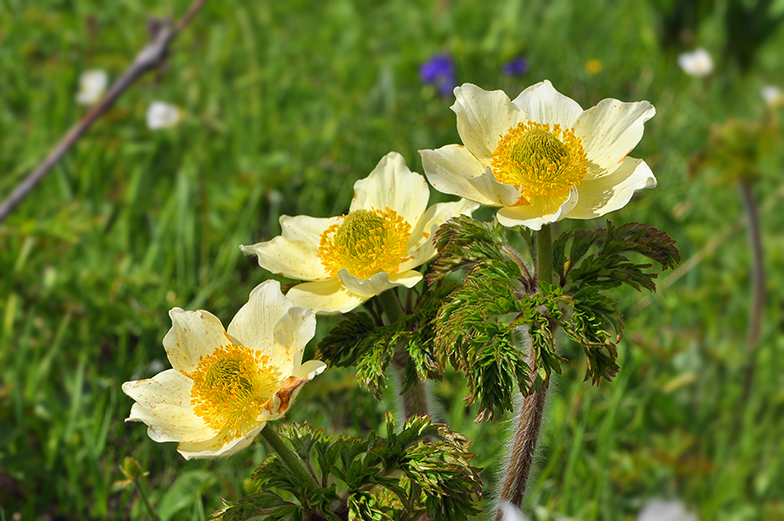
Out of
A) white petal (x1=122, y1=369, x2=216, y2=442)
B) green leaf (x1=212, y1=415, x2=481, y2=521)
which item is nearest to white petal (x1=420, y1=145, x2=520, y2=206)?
green leaf (x1=212, y1=415, x2=481, y2=521)

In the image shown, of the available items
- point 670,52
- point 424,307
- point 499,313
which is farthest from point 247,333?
point 670,52

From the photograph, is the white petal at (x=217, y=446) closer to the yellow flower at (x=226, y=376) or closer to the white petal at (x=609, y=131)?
the yellow flower at (x=226, y=376)

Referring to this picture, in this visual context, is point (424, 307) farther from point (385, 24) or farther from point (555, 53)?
point (385, 24)

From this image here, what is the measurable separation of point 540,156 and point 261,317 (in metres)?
0.53

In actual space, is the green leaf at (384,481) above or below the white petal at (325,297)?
below

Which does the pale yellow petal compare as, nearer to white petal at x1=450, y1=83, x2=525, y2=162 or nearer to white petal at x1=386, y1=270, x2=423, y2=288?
white petal at x1=386, y1=270, x2=423, y2=288

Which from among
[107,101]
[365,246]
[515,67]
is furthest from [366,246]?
[515,67]

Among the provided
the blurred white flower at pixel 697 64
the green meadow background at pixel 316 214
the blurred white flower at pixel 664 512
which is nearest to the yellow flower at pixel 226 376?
the green meadow background at pixel 316 214

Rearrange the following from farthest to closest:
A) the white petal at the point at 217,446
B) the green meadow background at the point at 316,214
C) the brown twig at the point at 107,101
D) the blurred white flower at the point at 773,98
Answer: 1. the blurred white flower at the point at 773,98
2. the brown twig at the point at 107,101
3. the green meadow background at the point at 316,214
4. the white petal at the point at 217,446

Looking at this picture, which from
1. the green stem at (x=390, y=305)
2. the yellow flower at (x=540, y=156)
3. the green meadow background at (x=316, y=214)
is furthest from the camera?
the green meadow background at (x=316, y=214)

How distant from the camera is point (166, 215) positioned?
2979 millimetres

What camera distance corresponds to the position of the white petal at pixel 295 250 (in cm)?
126

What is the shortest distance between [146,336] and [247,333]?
114 cm

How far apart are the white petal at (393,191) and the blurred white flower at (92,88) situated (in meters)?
2.66
